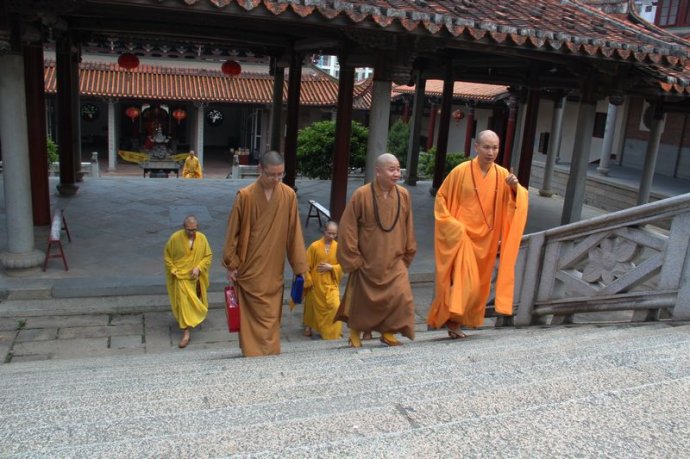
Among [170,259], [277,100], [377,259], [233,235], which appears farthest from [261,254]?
[277,100]

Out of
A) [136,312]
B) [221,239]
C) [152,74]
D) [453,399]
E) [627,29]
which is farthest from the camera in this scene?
[152,74]

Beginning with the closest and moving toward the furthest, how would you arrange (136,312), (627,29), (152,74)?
1. (136,312)
2. (627,29)
3. (152,74)

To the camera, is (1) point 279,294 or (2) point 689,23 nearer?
(1) point 279,294

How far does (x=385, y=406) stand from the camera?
8.83 ft

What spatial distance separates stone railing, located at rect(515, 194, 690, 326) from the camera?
3924 mm

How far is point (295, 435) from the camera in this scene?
2393 millimetres

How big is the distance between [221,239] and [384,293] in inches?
207

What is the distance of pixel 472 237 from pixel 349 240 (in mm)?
970

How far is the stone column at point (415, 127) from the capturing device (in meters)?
14.0

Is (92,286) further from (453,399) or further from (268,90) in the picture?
(268,90)

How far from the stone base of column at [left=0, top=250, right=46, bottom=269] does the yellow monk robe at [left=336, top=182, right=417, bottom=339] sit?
433 cm

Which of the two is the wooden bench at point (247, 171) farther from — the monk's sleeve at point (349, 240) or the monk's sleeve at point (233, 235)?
the monk's sleeve at point (349, 240)

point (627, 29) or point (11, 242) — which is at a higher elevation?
point (627, 29)

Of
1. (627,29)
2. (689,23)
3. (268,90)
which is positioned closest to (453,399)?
(627,29)
